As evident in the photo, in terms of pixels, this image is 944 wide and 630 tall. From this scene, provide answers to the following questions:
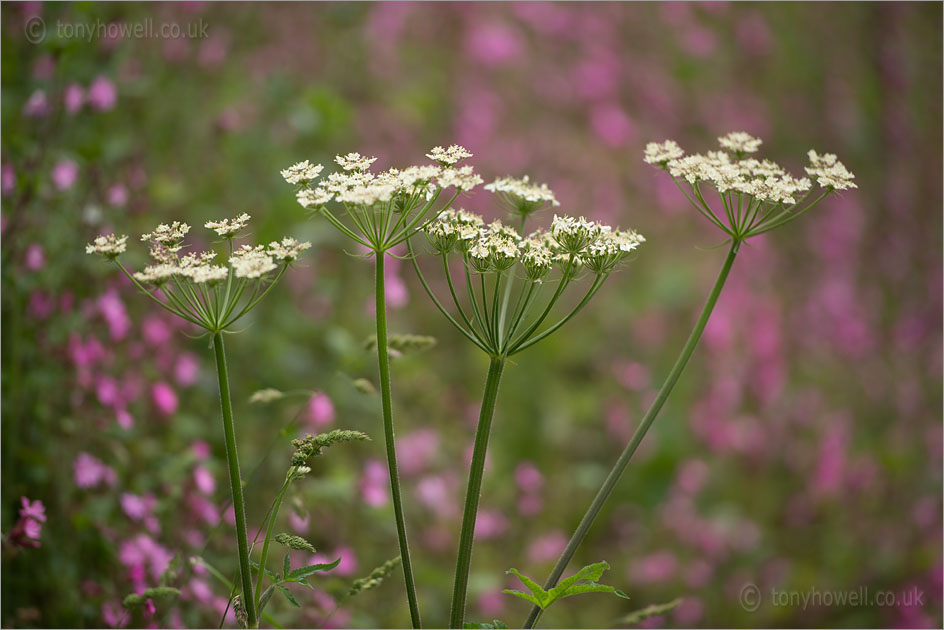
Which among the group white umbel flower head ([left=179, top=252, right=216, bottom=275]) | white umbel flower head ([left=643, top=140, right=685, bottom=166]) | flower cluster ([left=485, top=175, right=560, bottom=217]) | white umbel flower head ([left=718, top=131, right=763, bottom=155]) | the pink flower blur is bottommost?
the pink flower blur

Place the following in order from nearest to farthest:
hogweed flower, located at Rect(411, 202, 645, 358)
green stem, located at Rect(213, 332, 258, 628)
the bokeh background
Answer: green stem, located at Rect(213, 332, 258, 628) → hogweed flower, located at Rect(411, 202, 645, 358) → the bokeh background

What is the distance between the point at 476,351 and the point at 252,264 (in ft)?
10.3

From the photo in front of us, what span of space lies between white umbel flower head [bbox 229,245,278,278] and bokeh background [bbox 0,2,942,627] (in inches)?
8.4

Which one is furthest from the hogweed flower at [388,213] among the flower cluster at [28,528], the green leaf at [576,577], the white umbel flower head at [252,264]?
the flower cluster at [28,528]

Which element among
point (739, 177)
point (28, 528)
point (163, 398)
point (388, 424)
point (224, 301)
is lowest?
point (28, 528)

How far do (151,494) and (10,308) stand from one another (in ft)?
2.19

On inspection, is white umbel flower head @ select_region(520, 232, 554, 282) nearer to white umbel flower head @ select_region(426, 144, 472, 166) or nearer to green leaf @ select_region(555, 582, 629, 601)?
white umbel flower head @ select_region(426, 144, 472, 166)

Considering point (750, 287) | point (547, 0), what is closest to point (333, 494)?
point (750, 287)

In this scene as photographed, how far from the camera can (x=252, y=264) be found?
1.22 m

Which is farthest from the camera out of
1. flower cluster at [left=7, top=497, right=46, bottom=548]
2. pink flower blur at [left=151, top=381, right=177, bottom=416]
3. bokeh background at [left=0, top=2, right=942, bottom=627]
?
pink flower blur at [left=151, top=381, right=177, bottom=416]

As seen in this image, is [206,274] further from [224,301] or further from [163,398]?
[163,398]

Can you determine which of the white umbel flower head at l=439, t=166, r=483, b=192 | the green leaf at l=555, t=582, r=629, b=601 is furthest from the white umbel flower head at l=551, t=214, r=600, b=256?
the green leaf at l=555, t=582, r=629, b=601

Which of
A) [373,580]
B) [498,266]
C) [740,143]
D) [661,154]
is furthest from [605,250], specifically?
[373,580]

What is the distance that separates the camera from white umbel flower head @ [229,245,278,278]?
1.19 meters
